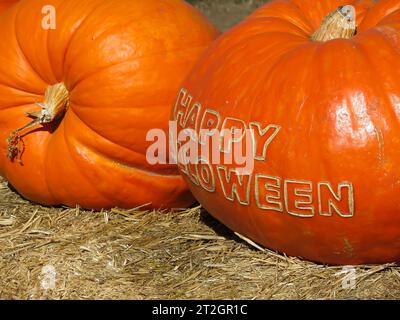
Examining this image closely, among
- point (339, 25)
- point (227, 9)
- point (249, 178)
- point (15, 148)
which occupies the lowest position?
point (249, 178)

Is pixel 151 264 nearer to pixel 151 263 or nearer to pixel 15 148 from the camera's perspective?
pixel 151 263

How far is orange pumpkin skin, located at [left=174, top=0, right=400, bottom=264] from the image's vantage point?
268 cm

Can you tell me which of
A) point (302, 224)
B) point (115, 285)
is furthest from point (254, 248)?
point (115, 285)

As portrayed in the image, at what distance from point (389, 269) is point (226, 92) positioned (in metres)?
0.92

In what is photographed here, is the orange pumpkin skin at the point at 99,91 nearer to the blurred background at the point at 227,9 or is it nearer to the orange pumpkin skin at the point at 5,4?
the orange pumpkin skin at the point at 5,4

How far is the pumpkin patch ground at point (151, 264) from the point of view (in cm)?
284

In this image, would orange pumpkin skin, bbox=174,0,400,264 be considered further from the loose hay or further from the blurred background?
the blurred background

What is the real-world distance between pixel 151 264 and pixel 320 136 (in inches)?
35.3

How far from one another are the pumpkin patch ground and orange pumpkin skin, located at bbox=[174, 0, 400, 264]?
0.11 m

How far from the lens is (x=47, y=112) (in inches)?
136

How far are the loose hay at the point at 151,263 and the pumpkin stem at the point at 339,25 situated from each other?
0.89 meters

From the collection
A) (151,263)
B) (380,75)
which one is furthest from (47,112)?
(380,75)

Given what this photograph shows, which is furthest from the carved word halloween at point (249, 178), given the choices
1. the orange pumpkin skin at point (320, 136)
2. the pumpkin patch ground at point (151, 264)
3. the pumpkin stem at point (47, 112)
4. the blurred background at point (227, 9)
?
the blurred background at point (227, 9)

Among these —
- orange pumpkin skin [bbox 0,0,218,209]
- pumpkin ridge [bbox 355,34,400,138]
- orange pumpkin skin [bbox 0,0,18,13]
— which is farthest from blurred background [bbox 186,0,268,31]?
pumpkin ridge [bbox 355,34,400,138]
